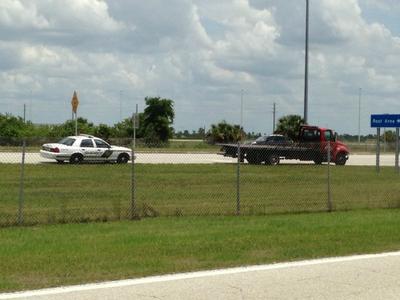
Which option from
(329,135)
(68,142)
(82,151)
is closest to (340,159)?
(329,135)

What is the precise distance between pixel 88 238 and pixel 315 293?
185 inches

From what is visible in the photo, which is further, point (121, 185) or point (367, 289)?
point (121, 185)

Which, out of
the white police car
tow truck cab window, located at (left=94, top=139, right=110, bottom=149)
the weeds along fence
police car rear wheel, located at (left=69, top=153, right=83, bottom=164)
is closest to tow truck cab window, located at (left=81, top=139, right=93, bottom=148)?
the white police car

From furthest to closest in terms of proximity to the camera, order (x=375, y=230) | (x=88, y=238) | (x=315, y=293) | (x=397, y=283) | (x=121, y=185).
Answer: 1. (x=121, y=185)
2. (x=375, y=230)
3. (x=88, y=238)
4. (x=397, y=283)
5. (x=315, y=293)

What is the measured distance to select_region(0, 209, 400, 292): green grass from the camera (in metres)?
8.46

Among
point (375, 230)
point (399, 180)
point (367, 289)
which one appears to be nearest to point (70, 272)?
point (367, 289)

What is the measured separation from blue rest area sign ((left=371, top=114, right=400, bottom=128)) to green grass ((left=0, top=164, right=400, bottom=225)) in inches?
230

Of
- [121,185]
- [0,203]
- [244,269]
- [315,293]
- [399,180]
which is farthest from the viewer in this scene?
[399,180]

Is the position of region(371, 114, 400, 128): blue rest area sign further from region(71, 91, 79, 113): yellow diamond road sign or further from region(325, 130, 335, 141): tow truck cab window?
region(71, 91, 79, 113): yellow diamond road sign

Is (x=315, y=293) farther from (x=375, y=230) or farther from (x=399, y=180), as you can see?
(x=399, y=180)

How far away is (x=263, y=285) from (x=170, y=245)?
2.84m

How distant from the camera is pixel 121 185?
65.2ft

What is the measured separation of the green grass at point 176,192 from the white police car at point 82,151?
176 inches

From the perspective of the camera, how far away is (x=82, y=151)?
3120 cm
